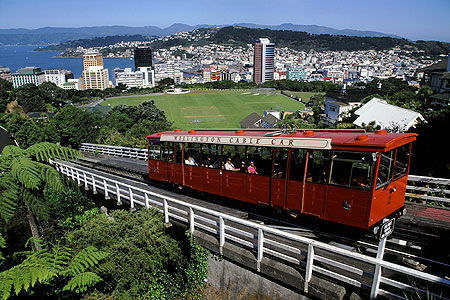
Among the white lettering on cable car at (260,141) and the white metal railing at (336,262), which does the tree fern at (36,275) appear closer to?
the white metal railing at (336,262)

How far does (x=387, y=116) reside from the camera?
1650 inches

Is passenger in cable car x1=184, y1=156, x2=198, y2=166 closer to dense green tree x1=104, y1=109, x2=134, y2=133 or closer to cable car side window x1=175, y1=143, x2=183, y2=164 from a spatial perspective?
cable car side window x1=175, y1=143, x2=183, y2=164

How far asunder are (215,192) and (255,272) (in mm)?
5446

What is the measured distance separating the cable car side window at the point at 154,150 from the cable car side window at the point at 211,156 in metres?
3.78

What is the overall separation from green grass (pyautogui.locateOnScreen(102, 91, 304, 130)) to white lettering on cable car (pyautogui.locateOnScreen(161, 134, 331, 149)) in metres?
78.7

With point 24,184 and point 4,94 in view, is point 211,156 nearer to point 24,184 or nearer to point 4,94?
point 24,184

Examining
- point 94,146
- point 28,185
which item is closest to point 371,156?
point 28,185

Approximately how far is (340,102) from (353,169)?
245 feet

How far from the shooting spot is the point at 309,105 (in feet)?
412

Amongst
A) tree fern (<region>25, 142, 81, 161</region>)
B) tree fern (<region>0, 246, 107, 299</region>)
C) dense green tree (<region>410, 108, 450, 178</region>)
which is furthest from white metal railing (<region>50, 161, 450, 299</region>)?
dense green tree (<region>410, 108, 450, 178</region>)

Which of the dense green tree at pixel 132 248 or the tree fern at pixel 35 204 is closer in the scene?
the tree fern at pixel 35 204

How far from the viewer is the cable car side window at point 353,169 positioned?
31.7 ft

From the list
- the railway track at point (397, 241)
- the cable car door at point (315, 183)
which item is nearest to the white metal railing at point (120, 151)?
the railway track at point (397, 241)

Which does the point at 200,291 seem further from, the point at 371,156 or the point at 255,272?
the point at 371,156
